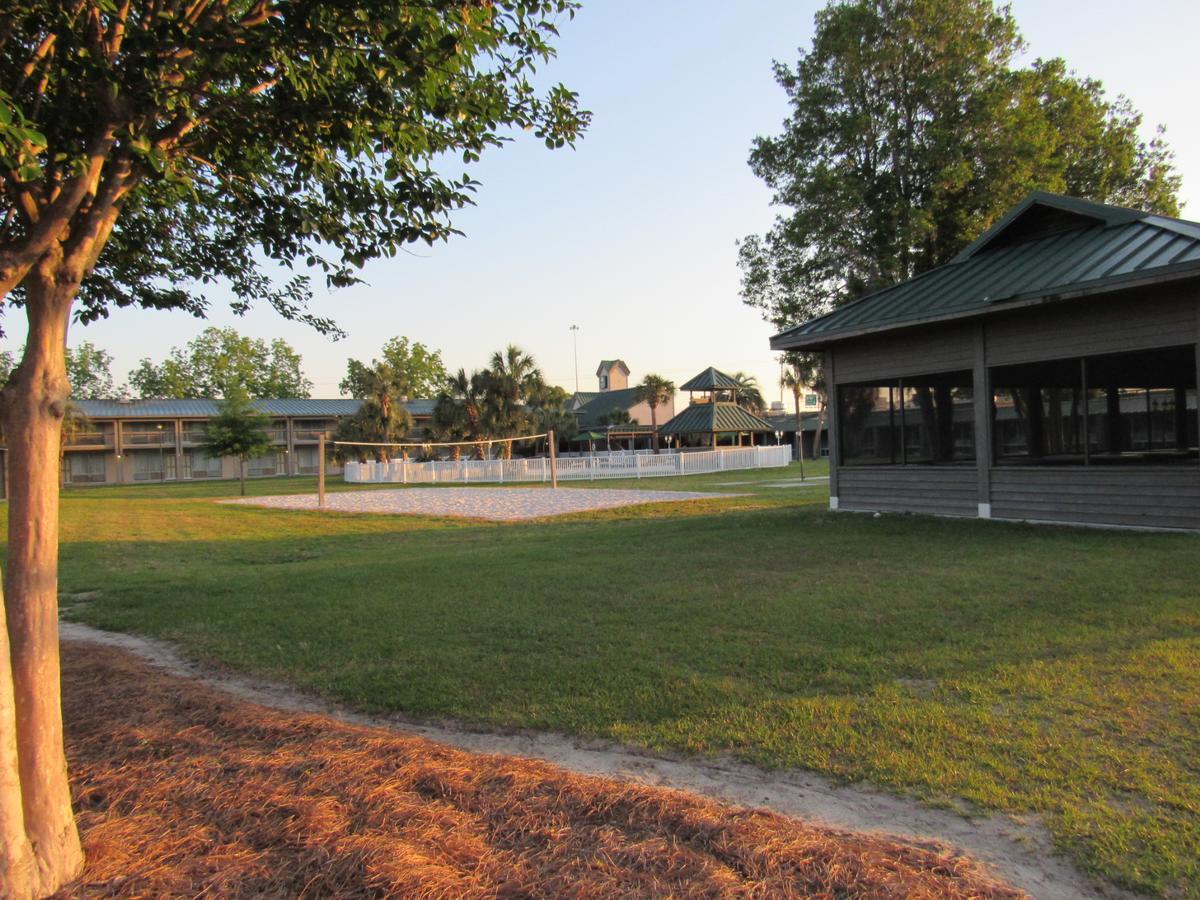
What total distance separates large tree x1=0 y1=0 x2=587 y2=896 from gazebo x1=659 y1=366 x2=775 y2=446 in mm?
44010

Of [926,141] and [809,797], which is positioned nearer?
[809,797]

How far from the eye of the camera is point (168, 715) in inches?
180

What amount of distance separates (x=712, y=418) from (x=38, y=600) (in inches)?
1863

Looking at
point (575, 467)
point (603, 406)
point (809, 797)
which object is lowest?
point (809, 797)

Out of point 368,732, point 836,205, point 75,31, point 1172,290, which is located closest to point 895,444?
point 1172,290

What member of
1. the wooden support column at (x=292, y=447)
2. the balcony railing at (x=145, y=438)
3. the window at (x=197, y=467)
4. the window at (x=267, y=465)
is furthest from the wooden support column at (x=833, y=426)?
the balcony railing at (x=145, y=438)

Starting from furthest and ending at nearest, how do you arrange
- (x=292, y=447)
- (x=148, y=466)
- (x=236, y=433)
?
(x=292, y=447), (x=148, y=466), (x=236, y=433)

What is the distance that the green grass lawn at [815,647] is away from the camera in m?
3.74

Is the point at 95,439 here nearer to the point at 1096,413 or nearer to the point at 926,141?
the point at 926,141

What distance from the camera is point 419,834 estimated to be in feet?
9.89

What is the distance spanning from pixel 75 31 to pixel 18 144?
48.7 inches

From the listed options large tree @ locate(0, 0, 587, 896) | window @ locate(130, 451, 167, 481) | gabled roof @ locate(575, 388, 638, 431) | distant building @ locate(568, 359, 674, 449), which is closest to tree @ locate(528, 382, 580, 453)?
distant building @ locate(568, 359, 674, 449)

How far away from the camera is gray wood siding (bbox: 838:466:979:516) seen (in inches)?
518

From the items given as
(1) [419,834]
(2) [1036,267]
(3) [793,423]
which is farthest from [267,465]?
(1) [419,834]
